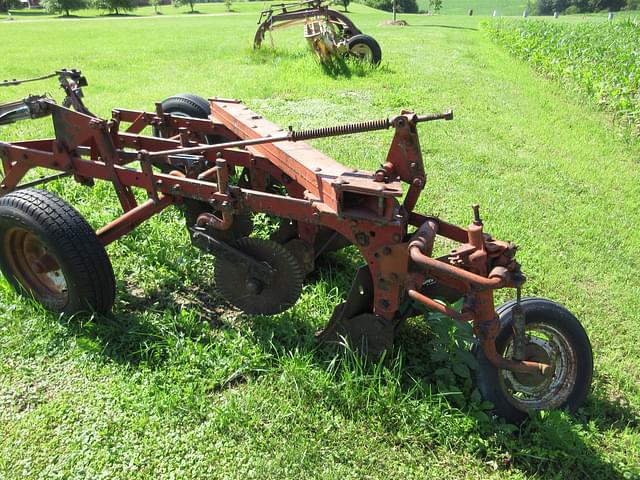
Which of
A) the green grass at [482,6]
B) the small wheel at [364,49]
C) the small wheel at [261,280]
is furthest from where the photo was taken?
the green grass at [482,6]

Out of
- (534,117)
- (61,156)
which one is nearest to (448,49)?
(534,117)

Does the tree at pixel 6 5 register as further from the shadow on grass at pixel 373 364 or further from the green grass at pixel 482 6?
the shadow on grass at pixel 373 364

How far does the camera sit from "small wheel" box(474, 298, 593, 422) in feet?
8.84

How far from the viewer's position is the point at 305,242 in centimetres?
343

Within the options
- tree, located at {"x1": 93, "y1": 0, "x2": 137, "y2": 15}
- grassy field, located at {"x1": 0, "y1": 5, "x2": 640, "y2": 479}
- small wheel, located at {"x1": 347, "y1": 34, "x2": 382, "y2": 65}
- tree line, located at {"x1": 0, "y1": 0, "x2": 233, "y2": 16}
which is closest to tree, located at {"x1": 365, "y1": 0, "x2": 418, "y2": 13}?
tree line, located at {"x1": 0, "y1": 0, "x2": 233, "y2": 16}

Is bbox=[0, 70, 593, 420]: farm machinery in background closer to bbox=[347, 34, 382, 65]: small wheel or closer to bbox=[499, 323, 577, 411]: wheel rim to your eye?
bbox=[499, 323, 577, 411]: wheel rim

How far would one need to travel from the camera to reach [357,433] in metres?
2.71

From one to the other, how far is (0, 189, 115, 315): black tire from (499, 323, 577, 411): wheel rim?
2.39m

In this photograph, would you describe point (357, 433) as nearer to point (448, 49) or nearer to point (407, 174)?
point (407, 174)

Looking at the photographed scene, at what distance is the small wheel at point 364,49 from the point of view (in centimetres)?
1199

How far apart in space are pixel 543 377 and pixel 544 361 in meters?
0.08

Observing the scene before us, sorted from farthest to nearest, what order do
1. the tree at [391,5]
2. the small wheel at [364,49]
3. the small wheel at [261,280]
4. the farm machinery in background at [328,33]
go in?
the tree at [391,5] → the small wheel at [364,49] → the farm machinery in background at [328,33] → the small wheel at [261,280]

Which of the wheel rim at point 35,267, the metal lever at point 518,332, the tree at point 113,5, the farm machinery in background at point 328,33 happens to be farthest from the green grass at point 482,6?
the metal lever at point 518,332

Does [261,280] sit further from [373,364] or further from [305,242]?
[373,364]
